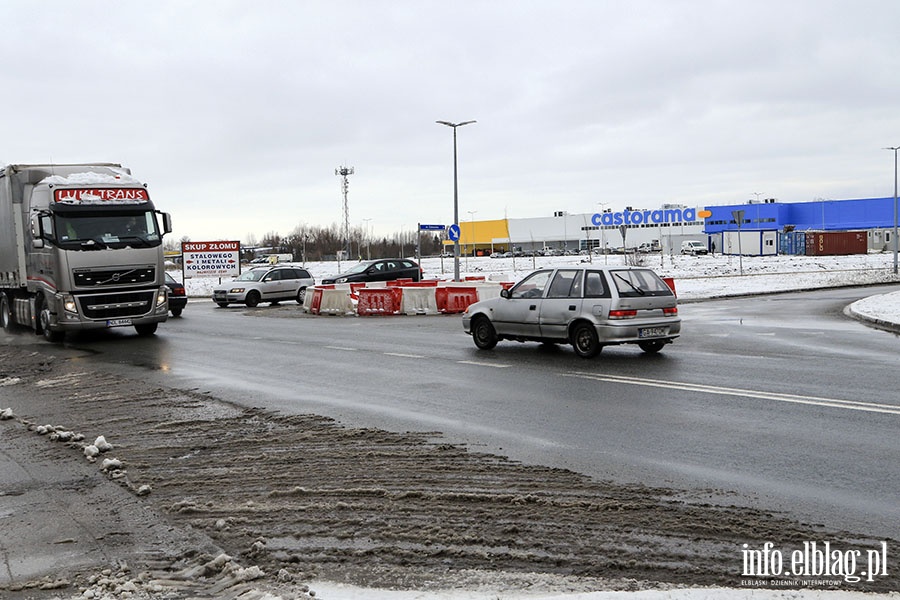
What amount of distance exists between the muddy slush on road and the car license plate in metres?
7.14

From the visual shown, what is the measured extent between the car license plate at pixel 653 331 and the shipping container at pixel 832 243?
73.5 meters

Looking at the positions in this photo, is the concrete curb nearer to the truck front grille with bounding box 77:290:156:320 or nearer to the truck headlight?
the truck front grille with bounding box 77:290:156:320

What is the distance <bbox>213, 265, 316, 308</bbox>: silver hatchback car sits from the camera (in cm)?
3538

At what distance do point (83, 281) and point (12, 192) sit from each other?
3257mm

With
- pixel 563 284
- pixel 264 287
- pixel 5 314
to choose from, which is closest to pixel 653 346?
pixel 563 284

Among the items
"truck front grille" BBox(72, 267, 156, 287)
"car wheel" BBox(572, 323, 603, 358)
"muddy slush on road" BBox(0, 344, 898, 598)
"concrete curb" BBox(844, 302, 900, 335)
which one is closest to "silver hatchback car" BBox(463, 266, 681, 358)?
"car wheel" BBox(572, 323, 603, 358)

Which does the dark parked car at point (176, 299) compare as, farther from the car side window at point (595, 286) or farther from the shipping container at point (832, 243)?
the shipping container at point (832, 243)

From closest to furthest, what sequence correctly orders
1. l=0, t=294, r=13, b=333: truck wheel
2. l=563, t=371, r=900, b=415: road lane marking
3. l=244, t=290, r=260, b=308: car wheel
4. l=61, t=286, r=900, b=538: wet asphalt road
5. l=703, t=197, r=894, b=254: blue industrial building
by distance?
l=61, t=286, r=900, b=538: wet asphalt road, l=563, t=371, r=900, b=415: road lane marking, l=0, t=294, r=13, b=333: truck wheel, l=244, t=290, r=260, b=308: car wheel, l=703, t=197, r=894, b=254: blue industrial building

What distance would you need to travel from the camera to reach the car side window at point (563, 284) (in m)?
15.3

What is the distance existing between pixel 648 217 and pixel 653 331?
113 meters

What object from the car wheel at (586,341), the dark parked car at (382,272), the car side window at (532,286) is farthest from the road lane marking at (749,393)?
the dark parked car at (382,272)

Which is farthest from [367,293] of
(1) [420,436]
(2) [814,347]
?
(1) [420,436]

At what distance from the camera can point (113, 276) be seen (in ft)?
65.1

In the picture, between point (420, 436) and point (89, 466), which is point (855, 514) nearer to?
point (420, 436)
